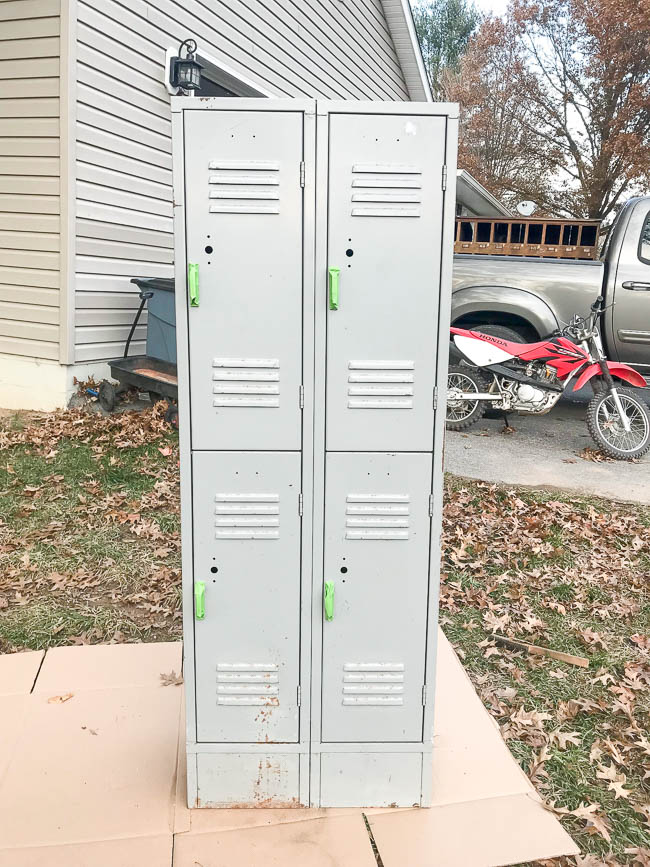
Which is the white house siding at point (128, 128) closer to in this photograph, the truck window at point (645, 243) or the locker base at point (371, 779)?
the truck window at point (645, 243)

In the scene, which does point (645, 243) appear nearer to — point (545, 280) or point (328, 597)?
point (545, 280)

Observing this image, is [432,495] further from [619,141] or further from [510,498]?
[619,141]

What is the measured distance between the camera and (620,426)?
6699 mm

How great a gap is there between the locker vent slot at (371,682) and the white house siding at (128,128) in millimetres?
5237

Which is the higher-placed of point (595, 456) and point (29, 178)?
point (29, 178)

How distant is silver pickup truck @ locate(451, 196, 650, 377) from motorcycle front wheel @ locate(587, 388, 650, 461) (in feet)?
3.65

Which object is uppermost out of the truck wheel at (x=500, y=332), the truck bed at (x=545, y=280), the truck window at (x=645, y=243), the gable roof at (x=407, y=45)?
the gable roof at (x=407, y=45)

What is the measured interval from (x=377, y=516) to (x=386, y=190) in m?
0.99

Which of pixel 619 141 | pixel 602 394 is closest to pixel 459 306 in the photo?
pixel 602 394

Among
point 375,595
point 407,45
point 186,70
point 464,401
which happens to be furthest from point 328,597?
point 407,45

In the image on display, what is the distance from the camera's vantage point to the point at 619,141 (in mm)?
21781

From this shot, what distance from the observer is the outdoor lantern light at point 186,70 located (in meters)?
7.24

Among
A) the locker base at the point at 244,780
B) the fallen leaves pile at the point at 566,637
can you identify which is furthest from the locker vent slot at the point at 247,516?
the fallen leaves pile at the point at 566,637

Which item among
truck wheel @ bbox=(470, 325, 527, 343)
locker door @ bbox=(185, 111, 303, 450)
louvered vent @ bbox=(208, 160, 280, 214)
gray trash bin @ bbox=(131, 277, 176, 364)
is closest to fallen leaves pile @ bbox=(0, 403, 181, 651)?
gray trash bin @ bbox=(131, 277, 176, 364)
